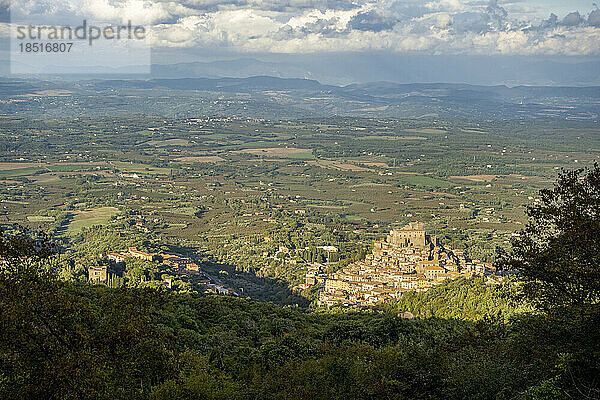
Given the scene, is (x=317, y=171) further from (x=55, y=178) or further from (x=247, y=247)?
(x=247, y=247)

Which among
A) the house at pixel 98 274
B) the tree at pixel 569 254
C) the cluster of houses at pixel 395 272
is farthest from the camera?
the house at pixel 98 274

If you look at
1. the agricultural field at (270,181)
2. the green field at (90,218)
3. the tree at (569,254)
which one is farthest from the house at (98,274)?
the tree at (569,254)

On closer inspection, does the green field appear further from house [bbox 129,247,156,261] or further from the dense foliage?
the dense foliage

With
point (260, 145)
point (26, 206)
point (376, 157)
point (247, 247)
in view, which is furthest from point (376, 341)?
point (260, 145)

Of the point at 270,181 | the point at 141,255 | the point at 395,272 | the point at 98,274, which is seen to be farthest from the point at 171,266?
the point at 270,181

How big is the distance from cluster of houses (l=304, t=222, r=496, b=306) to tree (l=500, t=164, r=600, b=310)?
75.7ft

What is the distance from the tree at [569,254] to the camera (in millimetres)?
10234

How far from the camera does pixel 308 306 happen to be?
3531 centimetres

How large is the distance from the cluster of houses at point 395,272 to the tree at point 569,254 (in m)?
23.1

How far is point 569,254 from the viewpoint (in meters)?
10.7

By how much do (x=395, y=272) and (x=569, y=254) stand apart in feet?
99.1

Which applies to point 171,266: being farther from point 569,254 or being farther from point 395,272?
point 569,254

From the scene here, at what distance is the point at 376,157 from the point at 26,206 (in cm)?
7114

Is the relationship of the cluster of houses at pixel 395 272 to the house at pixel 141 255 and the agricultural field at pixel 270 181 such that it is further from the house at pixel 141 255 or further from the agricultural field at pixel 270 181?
the house at pixel 141 255
